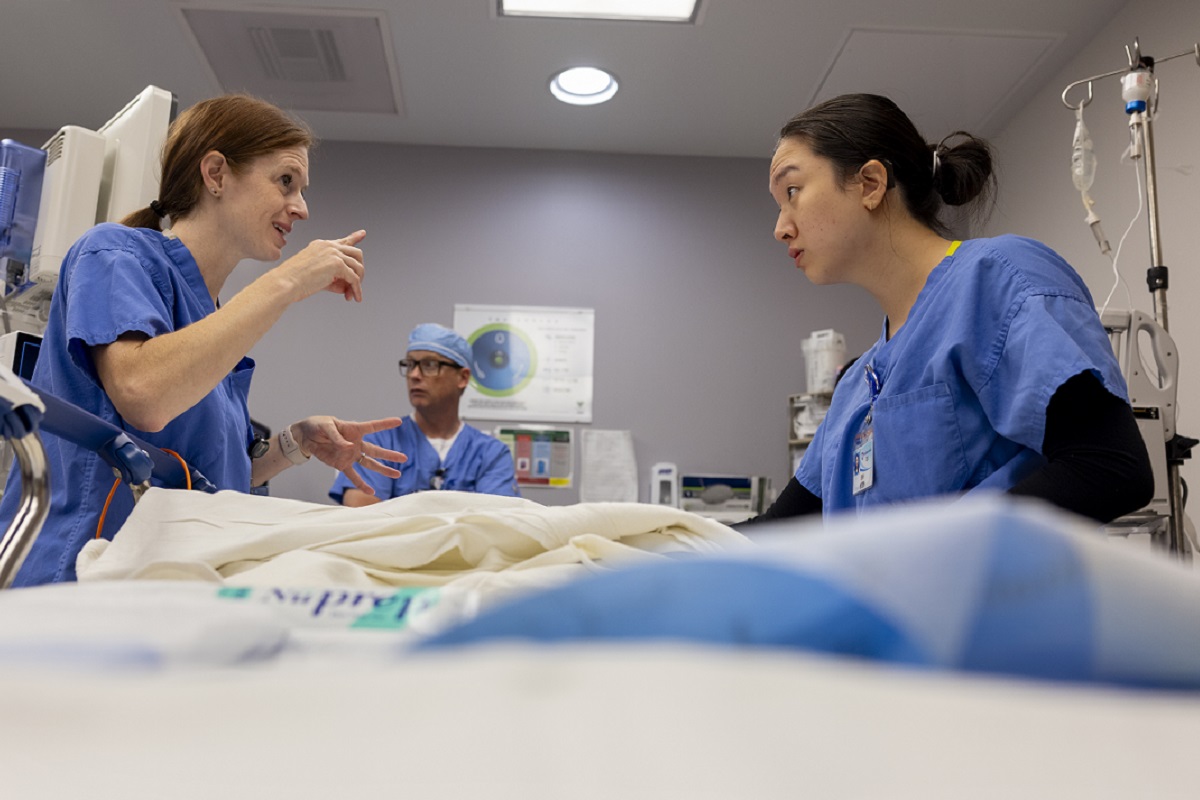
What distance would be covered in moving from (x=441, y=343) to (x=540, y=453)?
714mm

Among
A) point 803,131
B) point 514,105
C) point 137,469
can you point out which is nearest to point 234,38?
point 514,105

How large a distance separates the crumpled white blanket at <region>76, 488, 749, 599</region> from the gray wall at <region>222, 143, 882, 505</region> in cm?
299

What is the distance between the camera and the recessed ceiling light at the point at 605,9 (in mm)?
2977

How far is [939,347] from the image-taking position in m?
1.18

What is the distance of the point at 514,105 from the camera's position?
143 inches

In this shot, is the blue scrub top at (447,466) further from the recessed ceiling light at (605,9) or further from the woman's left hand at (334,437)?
the woman's left hand at (334,437)

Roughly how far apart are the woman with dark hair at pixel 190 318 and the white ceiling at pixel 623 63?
1803 mm

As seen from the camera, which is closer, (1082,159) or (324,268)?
(324,268)

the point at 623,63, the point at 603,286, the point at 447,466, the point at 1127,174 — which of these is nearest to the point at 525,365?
the point at 603,286

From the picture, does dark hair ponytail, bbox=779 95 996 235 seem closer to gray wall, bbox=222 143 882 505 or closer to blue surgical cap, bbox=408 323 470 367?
blue surgical cap, bbox=408 323 470 367

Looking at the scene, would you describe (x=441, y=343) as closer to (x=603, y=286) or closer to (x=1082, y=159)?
(x=603, y=286)

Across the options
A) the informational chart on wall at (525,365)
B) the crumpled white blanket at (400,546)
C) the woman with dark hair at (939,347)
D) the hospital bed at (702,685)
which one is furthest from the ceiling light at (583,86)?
the hospital bed at (702,685)

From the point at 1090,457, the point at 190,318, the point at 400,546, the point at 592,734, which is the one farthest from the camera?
the point at 190,318

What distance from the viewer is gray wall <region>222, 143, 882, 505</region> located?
12.5ft
